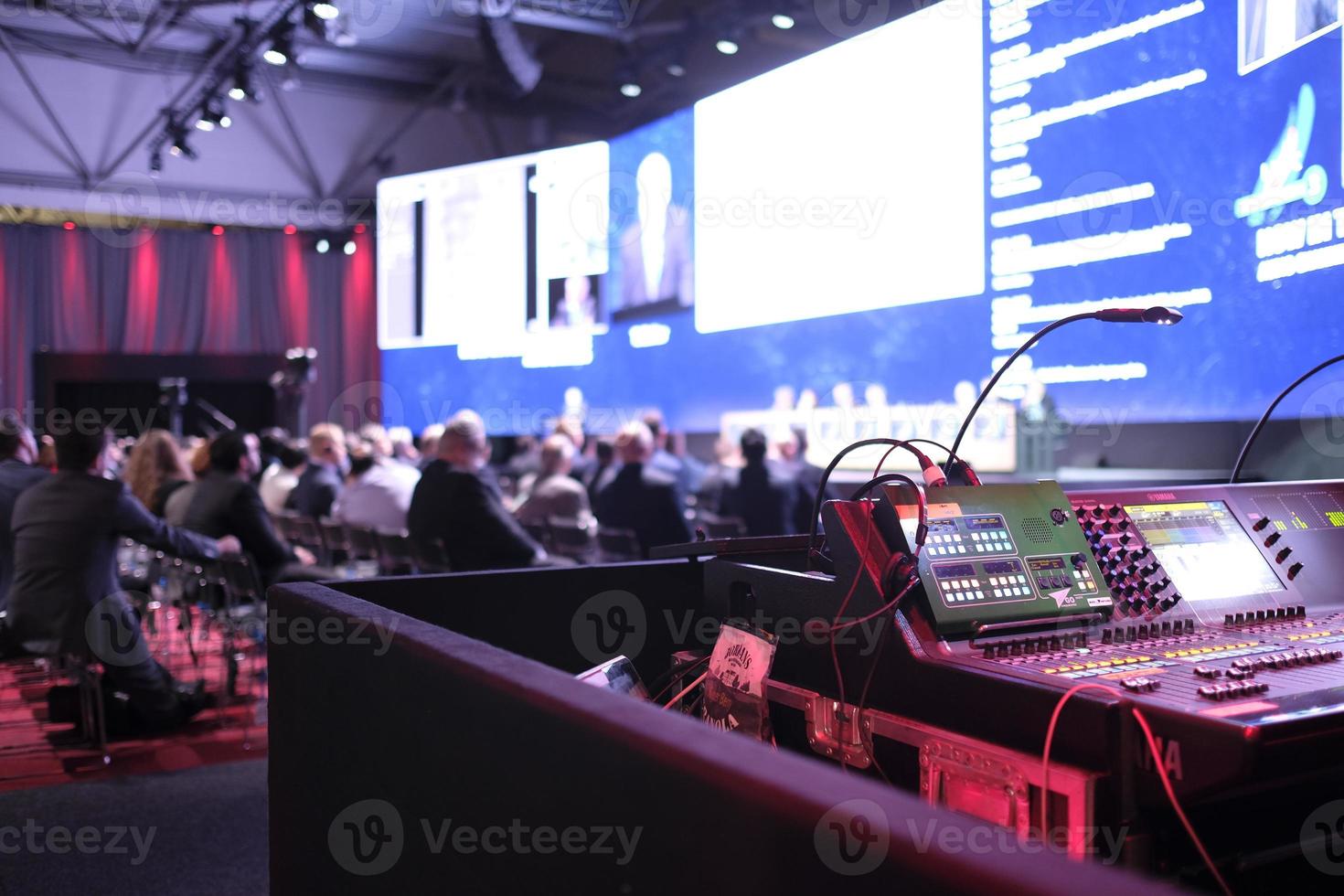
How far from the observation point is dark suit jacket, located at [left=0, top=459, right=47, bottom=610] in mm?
4266

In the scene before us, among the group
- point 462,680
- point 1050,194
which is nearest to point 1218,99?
point 1050,194

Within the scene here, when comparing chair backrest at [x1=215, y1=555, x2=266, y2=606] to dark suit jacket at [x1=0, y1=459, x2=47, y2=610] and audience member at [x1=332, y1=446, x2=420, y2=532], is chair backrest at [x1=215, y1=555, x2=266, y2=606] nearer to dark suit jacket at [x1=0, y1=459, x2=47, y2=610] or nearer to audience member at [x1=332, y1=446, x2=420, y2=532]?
dark suit jacket at [x1=0, y1=459, x2=47, y2=610]

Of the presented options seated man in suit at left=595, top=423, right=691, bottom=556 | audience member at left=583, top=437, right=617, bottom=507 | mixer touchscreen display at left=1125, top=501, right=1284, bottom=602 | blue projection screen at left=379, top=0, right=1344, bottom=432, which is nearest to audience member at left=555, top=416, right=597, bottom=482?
audience member at left=583, top=437, right=617, bottom=507

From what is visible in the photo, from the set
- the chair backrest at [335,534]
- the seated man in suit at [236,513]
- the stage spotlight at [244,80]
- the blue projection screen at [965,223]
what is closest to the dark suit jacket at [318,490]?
the chair backrest at [335,534]

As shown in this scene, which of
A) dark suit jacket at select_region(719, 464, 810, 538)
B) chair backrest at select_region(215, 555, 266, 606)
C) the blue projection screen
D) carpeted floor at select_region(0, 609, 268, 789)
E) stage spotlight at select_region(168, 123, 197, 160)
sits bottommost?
carpeted floor at select_region(0, 609, 268, 789)

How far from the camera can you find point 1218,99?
398 centimetres

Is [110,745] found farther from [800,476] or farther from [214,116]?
[214,116]

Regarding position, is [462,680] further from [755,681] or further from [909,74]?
[909,74]

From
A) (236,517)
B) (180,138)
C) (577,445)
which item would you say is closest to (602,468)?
(577,445)

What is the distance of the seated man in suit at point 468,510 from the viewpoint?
13.8 ft

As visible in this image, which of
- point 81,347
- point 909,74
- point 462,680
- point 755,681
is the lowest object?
point 755,681

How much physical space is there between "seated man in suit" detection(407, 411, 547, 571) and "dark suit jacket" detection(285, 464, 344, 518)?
2.26m

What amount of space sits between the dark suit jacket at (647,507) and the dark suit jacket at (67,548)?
2.23 m

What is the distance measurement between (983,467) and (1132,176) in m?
1.59
